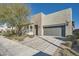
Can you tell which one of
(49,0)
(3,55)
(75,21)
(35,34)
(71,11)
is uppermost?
(49,0)

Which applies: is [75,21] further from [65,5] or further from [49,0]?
[49,0]

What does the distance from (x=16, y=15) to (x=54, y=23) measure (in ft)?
4.03

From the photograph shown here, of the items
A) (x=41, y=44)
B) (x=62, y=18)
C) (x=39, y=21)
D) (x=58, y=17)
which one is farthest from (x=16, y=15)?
(x=62, y=18)

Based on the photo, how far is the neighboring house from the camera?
5020 millimetres

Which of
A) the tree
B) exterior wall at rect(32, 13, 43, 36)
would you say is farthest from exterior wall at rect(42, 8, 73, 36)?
the tree

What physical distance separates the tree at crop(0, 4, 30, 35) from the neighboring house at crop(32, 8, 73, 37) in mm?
319

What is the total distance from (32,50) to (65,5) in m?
1.69

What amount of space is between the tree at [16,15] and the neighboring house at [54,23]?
0.32 metres

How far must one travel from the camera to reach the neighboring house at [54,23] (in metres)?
5.02

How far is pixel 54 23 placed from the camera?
5.18 meters

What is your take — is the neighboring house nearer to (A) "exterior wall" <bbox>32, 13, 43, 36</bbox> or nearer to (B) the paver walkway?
(A) "exterior wall" <bbox>32, 13, 43, 36</bbox>

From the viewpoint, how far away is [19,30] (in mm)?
5094

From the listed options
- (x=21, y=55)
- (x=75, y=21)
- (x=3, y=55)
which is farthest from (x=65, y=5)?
(x=3, y=55)

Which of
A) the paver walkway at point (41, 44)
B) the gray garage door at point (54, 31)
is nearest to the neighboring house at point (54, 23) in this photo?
the gray garage door at point (54, 31)
